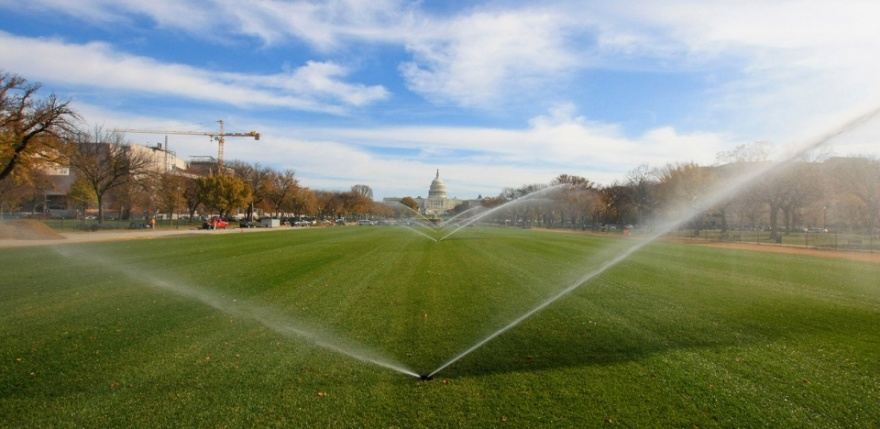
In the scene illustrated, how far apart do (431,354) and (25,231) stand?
49.9 m

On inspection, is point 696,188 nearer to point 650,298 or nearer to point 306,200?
point 650,298

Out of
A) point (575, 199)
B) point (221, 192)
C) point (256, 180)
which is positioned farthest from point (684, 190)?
point (256, 180)

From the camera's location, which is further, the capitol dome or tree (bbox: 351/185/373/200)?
the capitol dome

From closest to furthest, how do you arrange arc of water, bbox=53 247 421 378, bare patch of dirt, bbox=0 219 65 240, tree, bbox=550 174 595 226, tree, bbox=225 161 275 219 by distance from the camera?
arc of water, bbox=53 247 421 378, bare patch of dirt, bbox=0 219 65 240, tree, bbox=550 174 595 226, tree, bbox=225 161 275 219

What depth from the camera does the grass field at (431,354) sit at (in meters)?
5.75

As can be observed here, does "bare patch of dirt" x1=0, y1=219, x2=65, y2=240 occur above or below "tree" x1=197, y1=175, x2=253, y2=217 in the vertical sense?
below

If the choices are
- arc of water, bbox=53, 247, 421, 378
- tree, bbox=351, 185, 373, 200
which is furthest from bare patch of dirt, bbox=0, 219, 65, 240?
tree, bbox=351, 185, 373, 200

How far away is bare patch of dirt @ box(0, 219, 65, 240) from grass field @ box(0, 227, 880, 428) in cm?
3172

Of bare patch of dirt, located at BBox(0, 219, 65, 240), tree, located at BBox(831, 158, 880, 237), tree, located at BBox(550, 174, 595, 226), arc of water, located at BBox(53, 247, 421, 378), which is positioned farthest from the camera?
tree, located at BBox(550, 174, 595, 226)

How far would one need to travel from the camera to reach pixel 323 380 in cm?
681

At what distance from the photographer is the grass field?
5754 mm

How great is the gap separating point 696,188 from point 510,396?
5101 cm

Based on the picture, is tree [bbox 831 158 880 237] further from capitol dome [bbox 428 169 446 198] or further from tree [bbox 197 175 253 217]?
capitol dome [bbox 428 169 446 198]

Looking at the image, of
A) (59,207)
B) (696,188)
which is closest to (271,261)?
(696,188)
